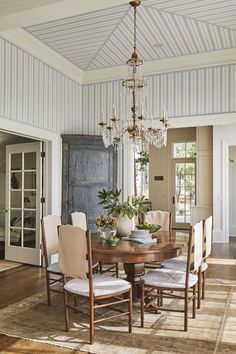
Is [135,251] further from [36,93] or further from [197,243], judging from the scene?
[36,93]

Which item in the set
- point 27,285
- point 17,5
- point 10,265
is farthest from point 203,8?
point 10,265

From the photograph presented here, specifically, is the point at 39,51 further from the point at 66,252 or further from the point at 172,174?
the point at 172,174

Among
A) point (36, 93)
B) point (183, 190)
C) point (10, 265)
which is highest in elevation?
point (36, 93)

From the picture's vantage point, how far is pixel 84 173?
595 cm

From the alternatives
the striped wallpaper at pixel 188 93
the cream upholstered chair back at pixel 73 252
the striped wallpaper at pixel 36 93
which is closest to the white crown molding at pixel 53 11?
the striped wallpaper at pixel 36 93

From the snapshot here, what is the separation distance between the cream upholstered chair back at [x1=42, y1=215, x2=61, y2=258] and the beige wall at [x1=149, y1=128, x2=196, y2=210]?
717 centimetres

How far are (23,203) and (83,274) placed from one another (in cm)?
315

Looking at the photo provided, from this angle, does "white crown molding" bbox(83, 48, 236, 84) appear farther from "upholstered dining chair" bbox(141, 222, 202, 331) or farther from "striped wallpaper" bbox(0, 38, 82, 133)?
"upholstered dining chair" bbox(141, 222, 202, 331)

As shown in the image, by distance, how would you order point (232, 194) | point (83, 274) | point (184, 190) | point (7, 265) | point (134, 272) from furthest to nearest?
point (184, 190), point (232, 194), point (7, 265), point (134, 272), point (83, 274)

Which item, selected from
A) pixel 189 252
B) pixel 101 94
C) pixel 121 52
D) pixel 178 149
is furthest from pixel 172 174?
pixel 189 252

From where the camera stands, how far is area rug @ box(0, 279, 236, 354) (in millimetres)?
2686

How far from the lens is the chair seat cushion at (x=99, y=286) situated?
9.36 ft

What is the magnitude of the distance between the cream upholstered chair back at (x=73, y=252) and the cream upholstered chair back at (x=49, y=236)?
0.74 meters

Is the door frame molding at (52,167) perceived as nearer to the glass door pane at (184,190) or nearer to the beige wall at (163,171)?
the beige wall at (163,171)
